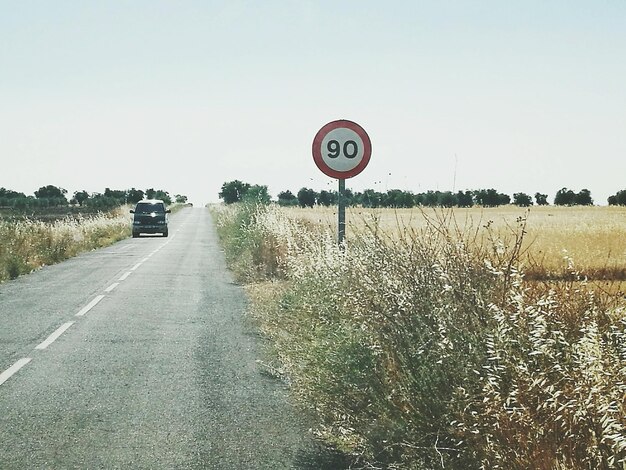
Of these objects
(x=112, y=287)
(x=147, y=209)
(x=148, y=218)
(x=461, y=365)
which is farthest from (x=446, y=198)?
(x=147, y=209)

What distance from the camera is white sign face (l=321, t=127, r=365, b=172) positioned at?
400 inches

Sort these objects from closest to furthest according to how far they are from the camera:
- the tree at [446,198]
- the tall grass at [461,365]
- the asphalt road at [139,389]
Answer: the tall grass at [461,365]
the asphalt road at [139,389]
the tree at [446,198]

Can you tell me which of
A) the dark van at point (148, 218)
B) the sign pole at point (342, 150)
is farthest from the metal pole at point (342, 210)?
the dark van at point (148, 218)

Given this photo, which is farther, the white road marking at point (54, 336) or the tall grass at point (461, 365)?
the white road marking at point (54, 336)

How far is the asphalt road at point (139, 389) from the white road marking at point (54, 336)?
0.03 m

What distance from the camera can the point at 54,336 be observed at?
32.4 feet

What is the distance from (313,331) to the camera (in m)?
7.16

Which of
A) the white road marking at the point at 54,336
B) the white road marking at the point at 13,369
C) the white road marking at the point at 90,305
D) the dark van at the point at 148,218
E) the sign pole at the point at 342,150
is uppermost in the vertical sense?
the sign pole at the point at 342,150

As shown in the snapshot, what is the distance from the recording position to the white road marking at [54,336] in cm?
927

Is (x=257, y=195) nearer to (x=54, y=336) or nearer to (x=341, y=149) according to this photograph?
(x=341, y=149)

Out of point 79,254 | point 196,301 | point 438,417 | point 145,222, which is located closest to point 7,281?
point 196,301

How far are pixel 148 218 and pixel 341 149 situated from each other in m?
33.0

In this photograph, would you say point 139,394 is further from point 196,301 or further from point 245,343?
point 196,301

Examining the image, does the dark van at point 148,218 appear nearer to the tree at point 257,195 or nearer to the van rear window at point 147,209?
the van rear window at point 147,209
